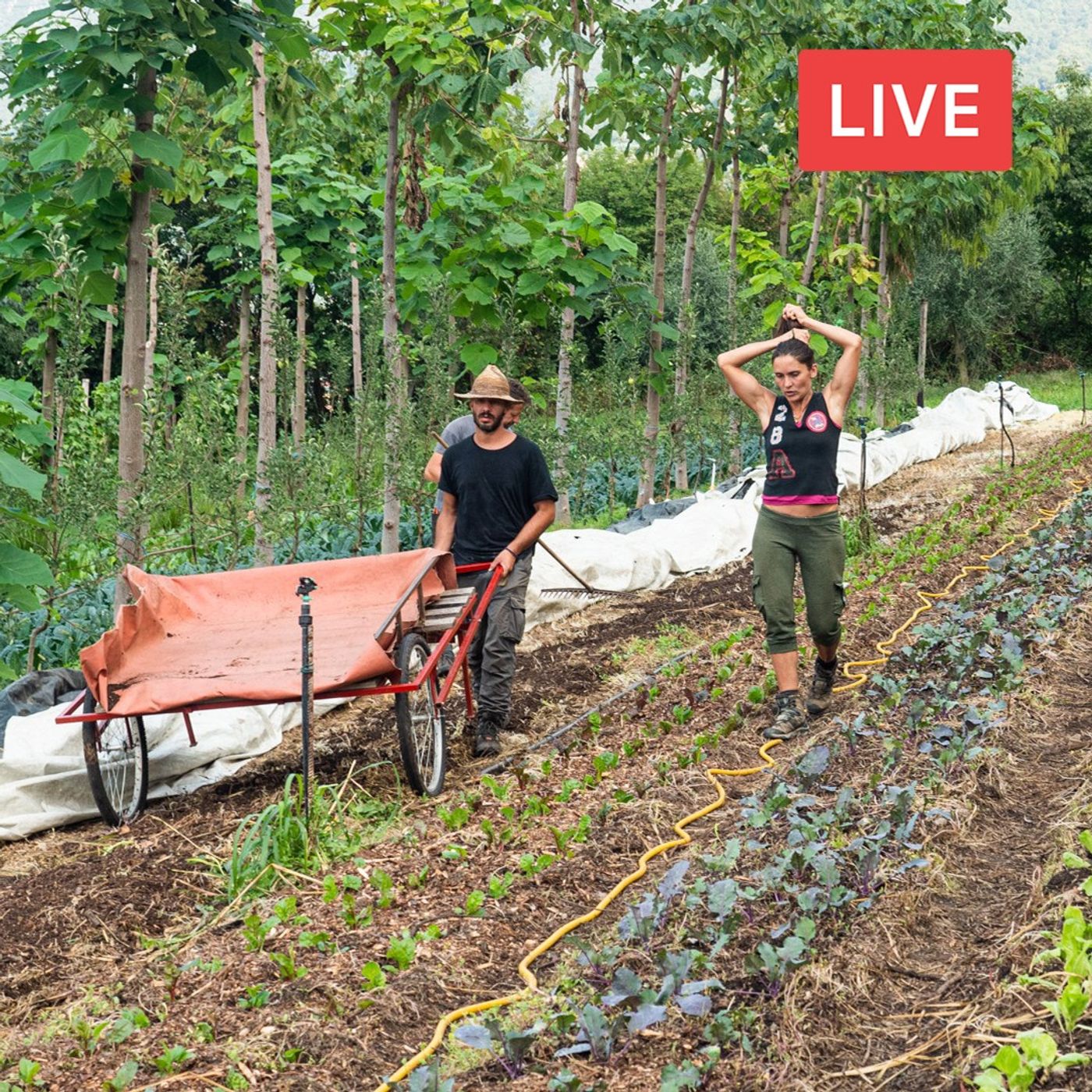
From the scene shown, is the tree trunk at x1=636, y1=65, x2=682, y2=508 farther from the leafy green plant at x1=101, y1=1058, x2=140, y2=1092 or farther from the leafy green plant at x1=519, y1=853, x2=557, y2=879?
the leafy green plant at x1=101, y1=1058, x2=140, y2=1092

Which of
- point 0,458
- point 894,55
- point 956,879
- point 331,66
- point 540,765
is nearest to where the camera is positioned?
point 0,458

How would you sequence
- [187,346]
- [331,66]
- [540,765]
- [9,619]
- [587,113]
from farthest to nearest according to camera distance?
[587,113]
[331,66]
[187,346]
[9,619]
[540,765]

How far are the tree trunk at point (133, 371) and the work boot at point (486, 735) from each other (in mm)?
1953

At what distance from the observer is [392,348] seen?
888 cm

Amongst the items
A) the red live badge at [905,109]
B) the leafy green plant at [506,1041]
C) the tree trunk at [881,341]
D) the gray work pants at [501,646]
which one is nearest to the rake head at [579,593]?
the gray work pants at [501,646]

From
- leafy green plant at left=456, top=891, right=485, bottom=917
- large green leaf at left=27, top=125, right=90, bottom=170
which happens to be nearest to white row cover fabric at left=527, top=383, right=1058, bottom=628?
large green leaf at left=27, top=125, right=90, bottom=170

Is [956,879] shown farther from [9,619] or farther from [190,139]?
[190,139]

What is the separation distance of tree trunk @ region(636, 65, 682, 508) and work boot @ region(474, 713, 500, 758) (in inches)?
261

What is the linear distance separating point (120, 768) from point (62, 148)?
2.75m

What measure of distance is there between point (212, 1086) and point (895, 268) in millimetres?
24321

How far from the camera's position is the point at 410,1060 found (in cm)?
345

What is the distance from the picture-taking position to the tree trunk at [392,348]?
883 centimetres

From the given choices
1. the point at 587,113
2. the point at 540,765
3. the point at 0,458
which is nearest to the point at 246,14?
the point at 0,458

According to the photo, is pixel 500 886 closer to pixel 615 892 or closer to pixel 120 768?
pixel 615 892
